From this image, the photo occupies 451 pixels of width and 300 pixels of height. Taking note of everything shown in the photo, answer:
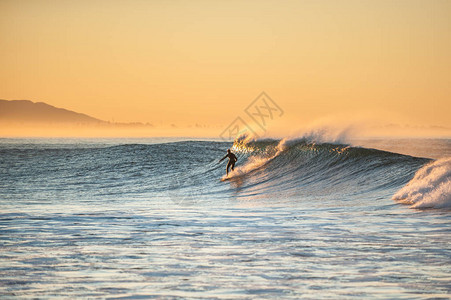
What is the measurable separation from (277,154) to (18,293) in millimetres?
17573

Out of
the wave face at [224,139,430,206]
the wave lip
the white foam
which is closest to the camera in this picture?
the wave lip

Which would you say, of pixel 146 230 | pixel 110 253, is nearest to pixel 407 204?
pixel 146 230

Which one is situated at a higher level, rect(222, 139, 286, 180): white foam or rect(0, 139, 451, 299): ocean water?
rect(222, 139, 286, 180): white foam

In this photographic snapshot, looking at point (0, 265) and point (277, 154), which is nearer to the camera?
point (0, 265)

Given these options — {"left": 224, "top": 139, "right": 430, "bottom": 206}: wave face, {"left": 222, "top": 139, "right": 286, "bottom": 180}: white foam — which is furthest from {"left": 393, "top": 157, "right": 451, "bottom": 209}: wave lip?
{"left": 222, "top": 139, "right": 286, "bottom": 180}: white foam

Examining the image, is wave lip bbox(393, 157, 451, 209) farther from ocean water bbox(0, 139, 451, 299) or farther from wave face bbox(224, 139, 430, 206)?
wave face bbox(224, 139, 430, 206)

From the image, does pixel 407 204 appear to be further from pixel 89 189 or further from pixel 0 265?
pixel 89 189

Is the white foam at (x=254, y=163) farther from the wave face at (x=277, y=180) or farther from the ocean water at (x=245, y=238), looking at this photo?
the ocean water at (x=245, y=238)

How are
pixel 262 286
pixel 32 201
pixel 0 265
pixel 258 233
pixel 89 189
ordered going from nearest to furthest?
pixel 262 286, pixel 0 265, pixel 258 233, pixel 32 201, pixel 89 189

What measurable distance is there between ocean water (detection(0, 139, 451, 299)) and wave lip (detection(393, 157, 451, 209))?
4 centimetres

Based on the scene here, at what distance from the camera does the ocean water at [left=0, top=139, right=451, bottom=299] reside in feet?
18.5

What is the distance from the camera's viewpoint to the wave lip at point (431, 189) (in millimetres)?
11289

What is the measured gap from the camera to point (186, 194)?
17.3 meters

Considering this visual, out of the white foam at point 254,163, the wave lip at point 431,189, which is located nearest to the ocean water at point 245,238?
the wave lip at point 431,189
